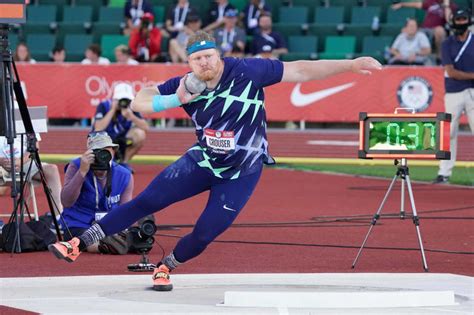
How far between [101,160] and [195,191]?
2.10 metres

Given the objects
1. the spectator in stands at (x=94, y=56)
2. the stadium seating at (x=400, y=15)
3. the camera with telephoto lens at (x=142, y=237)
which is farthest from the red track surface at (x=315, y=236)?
the stadium seating at (x=400, y=15)

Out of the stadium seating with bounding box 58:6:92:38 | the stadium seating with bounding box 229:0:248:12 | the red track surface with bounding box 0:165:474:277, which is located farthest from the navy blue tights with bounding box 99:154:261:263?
the stadium seating with bounding box 58:6:92:38

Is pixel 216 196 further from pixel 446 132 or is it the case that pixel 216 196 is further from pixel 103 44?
pixel 103 44

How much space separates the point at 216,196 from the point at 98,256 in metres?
2.44

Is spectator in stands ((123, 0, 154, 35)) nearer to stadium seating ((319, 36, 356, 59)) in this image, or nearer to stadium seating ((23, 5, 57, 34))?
stadium seating ((23, 5, 57, 34))

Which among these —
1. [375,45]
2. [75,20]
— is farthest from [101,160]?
[75,20]

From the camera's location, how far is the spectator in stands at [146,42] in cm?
2541

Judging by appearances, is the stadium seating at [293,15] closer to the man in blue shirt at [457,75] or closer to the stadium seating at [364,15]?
the stadium seating at [364,15]

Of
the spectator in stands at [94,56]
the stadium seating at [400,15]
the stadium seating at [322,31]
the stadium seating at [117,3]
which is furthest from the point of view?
the stadium seating at [117,3]

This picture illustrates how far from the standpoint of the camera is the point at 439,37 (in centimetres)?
2472

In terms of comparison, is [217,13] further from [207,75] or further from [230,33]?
[207,75]

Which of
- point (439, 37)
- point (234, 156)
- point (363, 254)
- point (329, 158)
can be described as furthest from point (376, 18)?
point (234, 156)

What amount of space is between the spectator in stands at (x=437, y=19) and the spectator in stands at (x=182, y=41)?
444 cm

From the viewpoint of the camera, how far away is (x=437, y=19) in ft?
82.1
